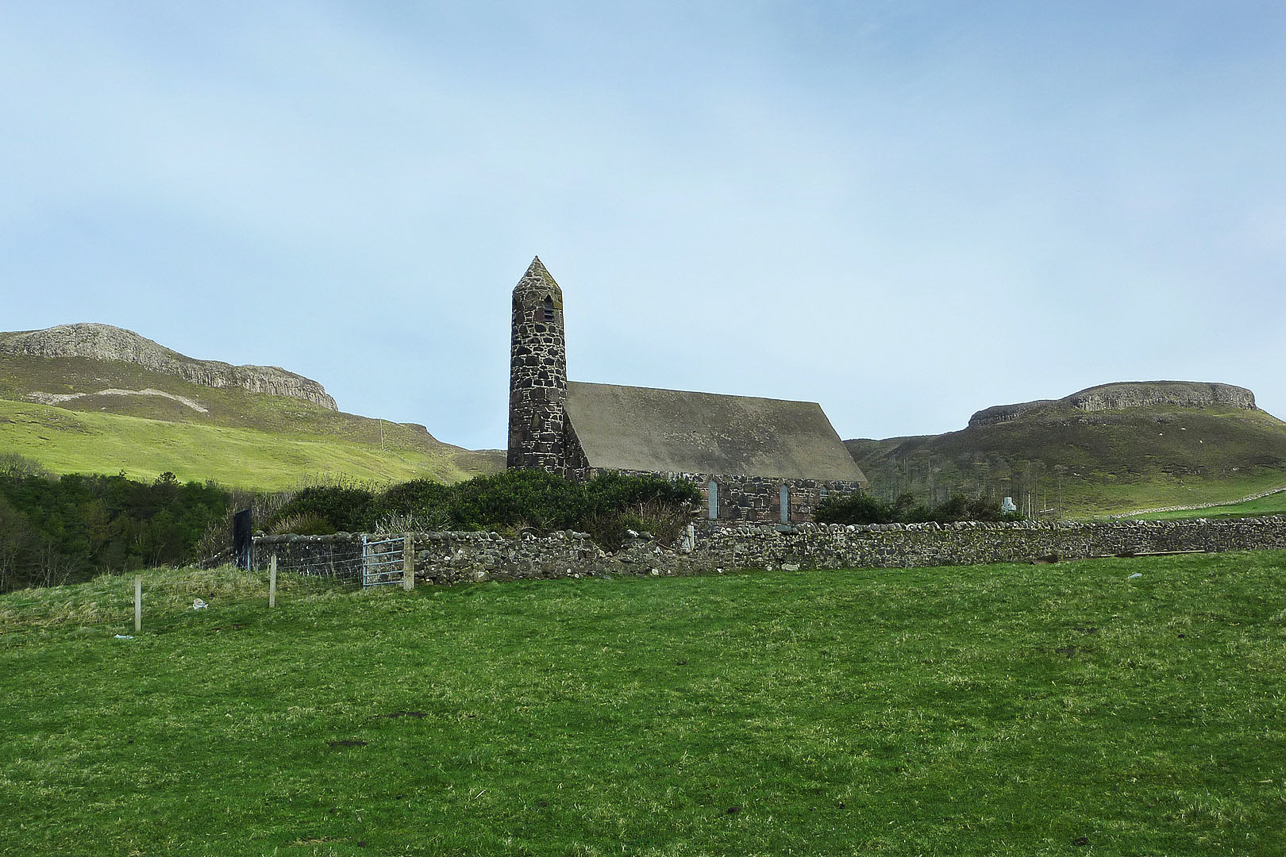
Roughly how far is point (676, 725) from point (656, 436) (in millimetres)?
36394

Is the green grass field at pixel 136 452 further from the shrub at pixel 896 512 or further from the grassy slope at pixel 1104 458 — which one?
the shrub at pixel 896 512

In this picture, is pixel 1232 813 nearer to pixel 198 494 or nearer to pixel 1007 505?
pixel 1007 505

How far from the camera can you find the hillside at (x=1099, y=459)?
12075 centimetres

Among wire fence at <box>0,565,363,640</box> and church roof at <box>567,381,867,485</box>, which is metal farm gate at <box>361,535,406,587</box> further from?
church roof at <box>567,381,867,485</box>

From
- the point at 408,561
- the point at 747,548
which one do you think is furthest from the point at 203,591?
the point at 747,548

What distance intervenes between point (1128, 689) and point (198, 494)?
118863 millimetres

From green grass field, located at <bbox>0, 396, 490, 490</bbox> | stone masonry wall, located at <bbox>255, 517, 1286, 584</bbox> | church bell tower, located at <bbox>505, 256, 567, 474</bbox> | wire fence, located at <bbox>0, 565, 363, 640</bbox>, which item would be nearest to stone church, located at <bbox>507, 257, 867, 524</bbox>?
church bell tower, located at <bbox>505, 256, 567, 474</bbox>

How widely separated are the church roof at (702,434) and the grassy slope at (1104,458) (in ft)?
187

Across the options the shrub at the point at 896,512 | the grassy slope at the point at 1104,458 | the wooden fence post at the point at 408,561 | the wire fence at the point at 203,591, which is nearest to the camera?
the wire fence at the point at 203,591

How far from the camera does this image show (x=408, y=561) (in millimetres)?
28516

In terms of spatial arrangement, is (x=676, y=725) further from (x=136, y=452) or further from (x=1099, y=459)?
(x=136, y=452)

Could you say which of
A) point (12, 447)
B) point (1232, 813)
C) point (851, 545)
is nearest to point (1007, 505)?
point (851, 545)

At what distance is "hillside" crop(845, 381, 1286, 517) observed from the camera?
121 meters

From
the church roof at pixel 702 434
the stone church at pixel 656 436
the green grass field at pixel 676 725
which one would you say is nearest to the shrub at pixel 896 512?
the stone church at pixel 656 436
